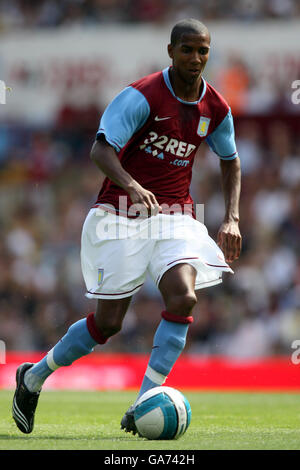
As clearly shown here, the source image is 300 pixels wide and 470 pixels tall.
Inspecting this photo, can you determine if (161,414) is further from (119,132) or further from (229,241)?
(119,132)

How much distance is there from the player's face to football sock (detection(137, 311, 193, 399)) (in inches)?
55.1

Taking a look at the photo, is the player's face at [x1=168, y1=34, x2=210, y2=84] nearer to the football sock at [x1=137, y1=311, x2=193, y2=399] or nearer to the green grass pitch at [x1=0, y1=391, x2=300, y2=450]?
the football sock at [x1=137, y1=311, x2=193, y2=399]

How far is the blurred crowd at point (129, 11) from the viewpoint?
1502cm

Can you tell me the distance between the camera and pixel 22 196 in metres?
15.3

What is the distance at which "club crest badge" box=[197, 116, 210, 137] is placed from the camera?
5.39 m

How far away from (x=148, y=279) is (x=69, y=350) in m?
7.33

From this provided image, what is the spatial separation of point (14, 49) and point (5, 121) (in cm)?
129

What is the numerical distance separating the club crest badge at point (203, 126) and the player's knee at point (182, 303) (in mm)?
1066

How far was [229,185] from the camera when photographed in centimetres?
574

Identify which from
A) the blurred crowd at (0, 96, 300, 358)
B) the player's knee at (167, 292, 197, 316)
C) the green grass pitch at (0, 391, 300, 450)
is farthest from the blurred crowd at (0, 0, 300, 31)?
the player's knee at (167, 292, 197, 316)

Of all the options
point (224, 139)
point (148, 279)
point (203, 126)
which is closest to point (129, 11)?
point (148, 279)
